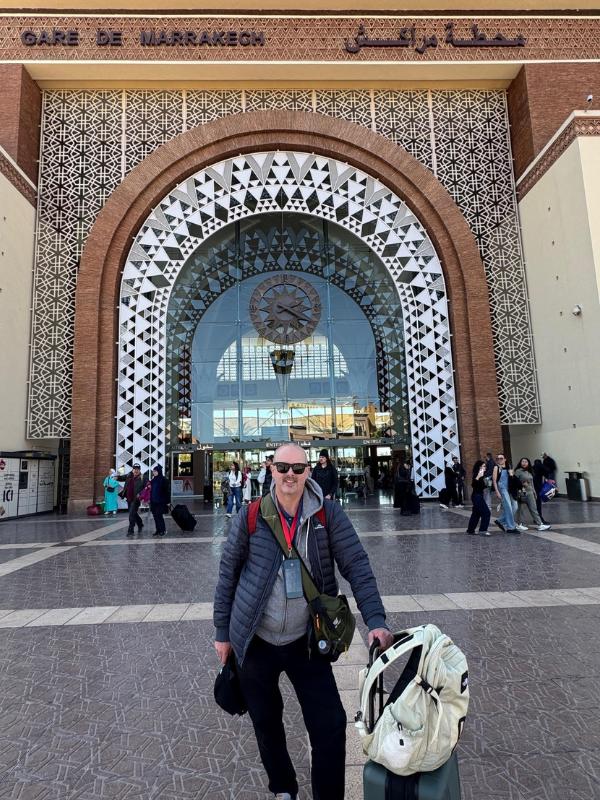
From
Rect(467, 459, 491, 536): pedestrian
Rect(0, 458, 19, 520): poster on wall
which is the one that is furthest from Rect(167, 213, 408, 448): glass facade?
Rect(467, 459, 491, 536): pedestrian

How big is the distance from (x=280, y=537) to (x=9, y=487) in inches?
616

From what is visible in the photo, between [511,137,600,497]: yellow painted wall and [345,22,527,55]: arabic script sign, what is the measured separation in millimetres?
5550

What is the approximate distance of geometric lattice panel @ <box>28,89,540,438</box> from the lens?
1798cm

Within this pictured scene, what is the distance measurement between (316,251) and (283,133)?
4409 mm

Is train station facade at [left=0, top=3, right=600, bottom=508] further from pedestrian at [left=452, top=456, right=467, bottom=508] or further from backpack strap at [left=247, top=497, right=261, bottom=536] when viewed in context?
backpack strap at [left=247, top=497, right=261, bottom=536]

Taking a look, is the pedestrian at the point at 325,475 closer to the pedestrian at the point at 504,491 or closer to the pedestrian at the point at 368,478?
the pedestrian at the point at 504,491

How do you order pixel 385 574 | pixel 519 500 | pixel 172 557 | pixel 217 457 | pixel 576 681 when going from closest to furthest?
pixel 576 681 < pixel 385 574 < pixel 172 557 < pixel 519 500 < pixel 217 457

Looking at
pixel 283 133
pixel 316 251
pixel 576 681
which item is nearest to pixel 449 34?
pixel 283 133

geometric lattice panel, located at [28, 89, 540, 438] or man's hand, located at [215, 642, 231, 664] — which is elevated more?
geometric lattice panel, located at [28, 89, 540, 438]

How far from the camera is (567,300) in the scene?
16312 mm

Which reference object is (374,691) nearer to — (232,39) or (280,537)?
(280,537)

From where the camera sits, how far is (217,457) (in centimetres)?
2005

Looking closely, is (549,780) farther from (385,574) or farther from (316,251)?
(316,251)

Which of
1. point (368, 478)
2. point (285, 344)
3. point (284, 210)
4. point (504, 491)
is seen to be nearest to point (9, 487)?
point (285, 344)
